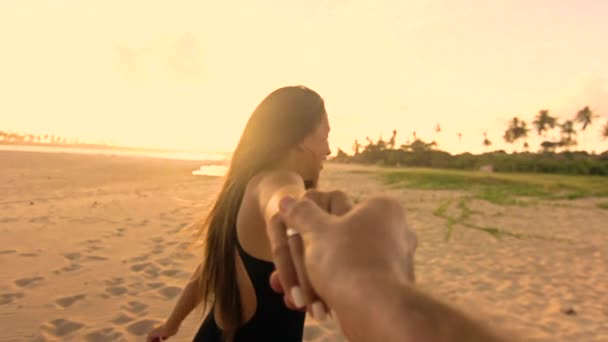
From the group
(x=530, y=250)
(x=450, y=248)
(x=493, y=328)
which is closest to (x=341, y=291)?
(x=493, y=328)

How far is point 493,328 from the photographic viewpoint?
0.57 metres

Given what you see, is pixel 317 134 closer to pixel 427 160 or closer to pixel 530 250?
pixel 530 250

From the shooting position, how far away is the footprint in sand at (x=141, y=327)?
3645mm

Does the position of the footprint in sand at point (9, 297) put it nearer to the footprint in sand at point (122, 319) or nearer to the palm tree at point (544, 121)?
the footprint in sand at point (122, 319)

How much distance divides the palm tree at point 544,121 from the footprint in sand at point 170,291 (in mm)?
84028

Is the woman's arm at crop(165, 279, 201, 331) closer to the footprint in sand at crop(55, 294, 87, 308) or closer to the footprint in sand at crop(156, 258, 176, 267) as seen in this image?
the footprint in sand at crop(55, 294, 87, 308)

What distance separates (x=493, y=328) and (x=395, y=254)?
203mm

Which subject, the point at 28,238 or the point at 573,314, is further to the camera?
the point at 28,238

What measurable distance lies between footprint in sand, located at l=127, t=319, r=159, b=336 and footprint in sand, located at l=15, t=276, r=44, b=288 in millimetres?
1823

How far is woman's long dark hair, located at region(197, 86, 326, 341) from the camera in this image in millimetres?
1592

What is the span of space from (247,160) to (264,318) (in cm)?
74

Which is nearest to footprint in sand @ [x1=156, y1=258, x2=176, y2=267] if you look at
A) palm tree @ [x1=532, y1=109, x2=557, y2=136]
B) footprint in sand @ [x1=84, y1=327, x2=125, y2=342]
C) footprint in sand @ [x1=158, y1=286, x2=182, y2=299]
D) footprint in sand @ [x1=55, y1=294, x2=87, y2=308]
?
footprint in sand @ [x1=158, y1=286, x2=182, y2=299]

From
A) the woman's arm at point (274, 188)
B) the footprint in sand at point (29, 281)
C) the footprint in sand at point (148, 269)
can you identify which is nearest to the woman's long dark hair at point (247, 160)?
the woman's arm at point (274, 188)

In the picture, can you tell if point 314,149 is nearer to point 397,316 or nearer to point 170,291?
point 397,316
